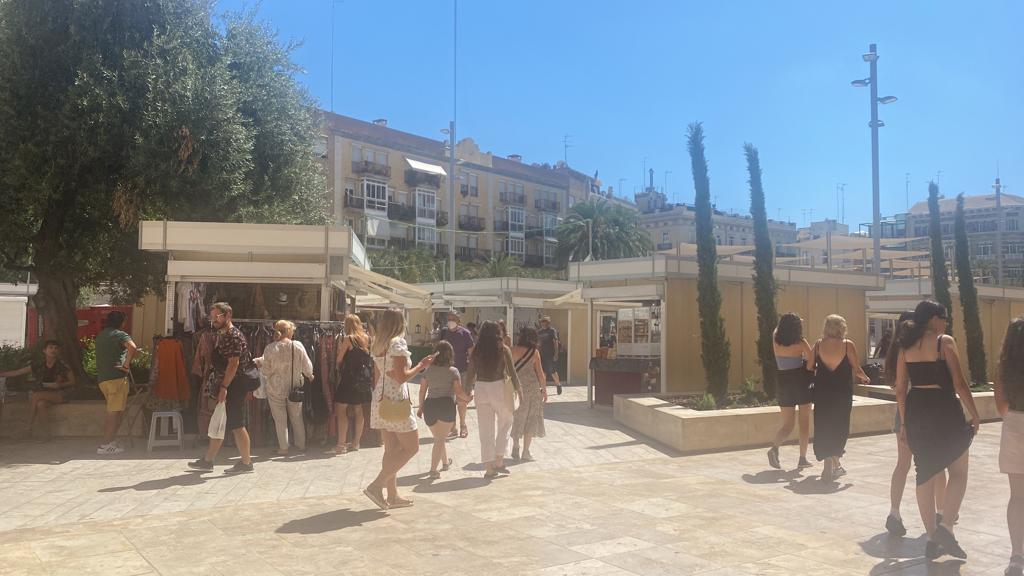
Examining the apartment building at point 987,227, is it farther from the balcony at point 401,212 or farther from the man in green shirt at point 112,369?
the man in green shirt at point 112,369

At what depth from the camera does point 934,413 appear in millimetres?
5492

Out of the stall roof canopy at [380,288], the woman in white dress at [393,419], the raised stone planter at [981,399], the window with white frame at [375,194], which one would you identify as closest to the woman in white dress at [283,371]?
the woman in white dress at [393,419]

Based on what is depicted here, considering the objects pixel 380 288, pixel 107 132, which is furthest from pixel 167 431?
pixel 380 288

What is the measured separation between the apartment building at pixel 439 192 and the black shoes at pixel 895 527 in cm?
4441

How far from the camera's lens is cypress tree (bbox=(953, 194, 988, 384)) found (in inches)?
737

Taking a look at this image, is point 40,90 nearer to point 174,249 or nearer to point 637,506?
point 174,249

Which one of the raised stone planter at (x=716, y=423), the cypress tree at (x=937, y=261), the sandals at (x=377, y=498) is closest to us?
the sandals at (x=377, y=498)

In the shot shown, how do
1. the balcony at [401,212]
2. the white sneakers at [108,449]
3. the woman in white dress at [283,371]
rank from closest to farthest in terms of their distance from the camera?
1. the woman in white dress at [283,371]
2. the white sneakers at [108,449]
3. the balcony at [401,212]

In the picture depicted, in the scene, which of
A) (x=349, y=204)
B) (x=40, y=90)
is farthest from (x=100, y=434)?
(x=349, y=204)

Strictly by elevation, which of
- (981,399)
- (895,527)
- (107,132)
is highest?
(107,132)

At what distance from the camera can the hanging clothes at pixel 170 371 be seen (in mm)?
9398

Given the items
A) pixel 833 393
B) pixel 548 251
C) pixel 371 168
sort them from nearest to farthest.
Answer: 1. pixel 833 393
2. pixel 371 168
3. pixel 548 251

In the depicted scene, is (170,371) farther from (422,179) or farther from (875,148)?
(422,179)

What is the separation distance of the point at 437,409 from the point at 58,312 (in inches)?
306
